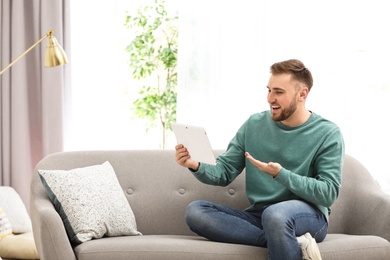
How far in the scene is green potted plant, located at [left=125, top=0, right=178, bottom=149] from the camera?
532 centimetres

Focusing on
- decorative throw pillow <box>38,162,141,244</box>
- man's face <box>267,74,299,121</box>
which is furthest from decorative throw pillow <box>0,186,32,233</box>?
man's face <box>267,74,299,121</box>

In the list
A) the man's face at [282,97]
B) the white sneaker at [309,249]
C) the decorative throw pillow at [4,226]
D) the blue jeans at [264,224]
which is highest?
the man's face at [282,97]

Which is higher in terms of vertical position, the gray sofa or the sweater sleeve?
the sweater sleeve

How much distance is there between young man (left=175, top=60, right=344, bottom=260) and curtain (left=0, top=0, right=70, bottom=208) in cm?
174

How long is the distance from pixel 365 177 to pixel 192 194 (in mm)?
866

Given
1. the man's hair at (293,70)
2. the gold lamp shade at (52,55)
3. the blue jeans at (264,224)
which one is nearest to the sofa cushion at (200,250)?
the blue jeans at (264,224)

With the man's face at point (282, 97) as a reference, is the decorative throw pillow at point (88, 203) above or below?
below

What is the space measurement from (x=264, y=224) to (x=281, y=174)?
0.22 meters

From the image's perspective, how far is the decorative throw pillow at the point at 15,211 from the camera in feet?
14.3

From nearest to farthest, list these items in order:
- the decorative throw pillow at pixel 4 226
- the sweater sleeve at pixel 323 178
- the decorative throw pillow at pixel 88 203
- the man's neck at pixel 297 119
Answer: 1. the sweater sleeve at pixel 323 178
2. the decorative throw pillow at pixel 88 203
3. the man's neck at pixel 297 119
4. the decorative throw pillow at pixel 4 226

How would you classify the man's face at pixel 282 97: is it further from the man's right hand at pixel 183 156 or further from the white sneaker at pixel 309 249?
the white sneaker at pixel 309 249

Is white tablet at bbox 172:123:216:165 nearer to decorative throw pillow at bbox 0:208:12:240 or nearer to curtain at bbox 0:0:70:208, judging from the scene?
decorative throw pillow at bbox 0:208:12:240

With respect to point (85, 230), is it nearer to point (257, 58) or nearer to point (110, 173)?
point (110, 173)

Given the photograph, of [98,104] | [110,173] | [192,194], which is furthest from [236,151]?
[98,104]
